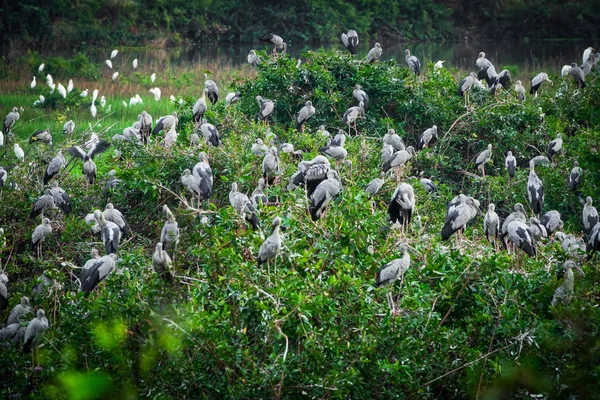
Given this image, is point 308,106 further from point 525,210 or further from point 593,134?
point 593,134

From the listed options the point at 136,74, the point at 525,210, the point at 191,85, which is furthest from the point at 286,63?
the point at 136,74

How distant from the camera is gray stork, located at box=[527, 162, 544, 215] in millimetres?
8992

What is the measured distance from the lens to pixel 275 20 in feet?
121

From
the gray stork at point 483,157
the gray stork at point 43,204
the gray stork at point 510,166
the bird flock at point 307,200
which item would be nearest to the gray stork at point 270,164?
the bird flock at point 307,200

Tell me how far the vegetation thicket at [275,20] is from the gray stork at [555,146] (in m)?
22.8

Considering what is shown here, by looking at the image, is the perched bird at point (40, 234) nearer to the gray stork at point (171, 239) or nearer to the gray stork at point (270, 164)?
the gray stork at point (171, 239)

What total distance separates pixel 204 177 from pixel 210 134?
77.0 inches

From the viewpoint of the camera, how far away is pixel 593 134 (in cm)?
855

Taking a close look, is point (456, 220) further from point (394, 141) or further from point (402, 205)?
point (394, 141)

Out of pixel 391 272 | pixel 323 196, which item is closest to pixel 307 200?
pixel 323 196

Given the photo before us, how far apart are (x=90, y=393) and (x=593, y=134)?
746 centimetres

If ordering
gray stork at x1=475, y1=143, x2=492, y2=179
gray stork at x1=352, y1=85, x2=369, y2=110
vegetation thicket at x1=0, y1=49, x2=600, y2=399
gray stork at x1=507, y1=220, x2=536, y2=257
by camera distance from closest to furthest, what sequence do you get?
vegetation thicket at x1=0, y1=49, x2=600, y2=399, gray stork at x1=507, y1=220, x2=536, y2=257, gray stork at x1=475, y1=143, x2=492, y2=179, gray stork at x1=352, y1=85, x2=369, y2=110

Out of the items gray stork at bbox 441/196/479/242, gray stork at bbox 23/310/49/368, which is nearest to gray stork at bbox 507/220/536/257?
gray stork at bbox 441/196/479/242

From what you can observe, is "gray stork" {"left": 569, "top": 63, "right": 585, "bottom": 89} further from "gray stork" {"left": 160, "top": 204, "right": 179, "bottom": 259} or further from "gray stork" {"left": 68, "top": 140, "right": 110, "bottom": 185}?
"gray stork" {"left": 160, "top": 204, "right": 179, "bottom": 259}
